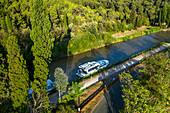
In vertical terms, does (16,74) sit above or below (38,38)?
below

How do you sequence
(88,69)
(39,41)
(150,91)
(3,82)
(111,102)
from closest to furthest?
(150,91) < (3,82) < (111,102) < (39,41) < (88,69)

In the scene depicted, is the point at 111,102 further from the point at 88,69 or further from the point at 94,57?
the point at 94,57

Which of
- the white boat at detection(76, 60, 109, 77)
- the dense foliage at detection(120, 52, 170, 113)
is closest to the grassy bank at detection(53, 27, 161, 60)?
the white boat at detection(76, 60, 109, 77)

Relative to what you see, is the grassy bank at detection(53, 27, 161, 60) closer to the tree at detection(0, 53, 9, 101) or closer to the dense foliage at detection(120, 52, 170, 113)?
the tree at detection(0, 53, 9, 101)

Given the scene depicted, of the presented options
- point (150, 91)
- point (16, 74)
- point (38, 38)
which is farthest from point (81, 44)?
point (150, 91)

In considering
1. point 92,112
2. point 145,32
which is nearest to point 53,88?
point 92,112

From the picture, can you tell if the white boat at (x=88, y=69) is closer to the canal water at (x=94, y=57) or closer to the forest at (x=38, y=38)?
the canal water at (x=94, y=57)

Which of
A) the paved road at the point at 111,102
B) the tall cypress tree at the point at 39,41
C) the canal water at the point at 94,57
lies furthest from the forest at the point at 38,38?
the paved road at the point at 111,102
